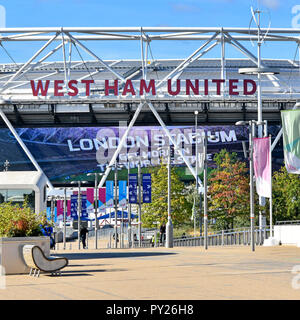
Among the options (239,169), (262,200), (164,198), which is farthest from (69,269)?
(164,198)

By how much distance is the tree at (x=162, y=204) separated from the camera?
273 feet

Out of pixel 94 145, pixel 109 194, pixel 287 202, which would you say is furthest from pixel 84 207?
pixel 94 145

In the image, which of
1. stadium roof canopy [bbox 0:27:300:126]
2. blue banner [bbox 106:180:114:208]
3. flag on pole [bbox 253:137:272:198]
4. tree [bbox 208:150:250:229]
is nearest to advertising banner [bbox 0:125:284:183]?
stadium roof canopy [bbox 0:27:300:126]

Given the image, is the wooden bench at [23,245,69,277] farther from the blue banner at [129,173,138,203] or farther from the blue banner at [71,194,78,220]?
the blue banner at [71,194,78,220]

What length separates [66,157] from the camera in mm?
108562

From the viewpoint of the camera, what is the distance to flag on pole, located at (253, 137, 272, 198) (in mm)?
41281

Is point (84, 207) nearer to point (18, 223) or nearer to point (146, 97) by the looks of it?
point (146, 97)

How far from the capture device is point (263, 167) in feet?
137

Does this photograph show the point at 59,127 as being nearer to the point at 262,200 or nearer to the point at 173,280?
the point at 262,200

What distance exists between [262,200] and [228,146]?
4297cm

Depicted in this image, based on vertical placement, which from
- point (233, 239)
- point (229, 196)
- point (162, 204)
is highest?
point (229, 196)

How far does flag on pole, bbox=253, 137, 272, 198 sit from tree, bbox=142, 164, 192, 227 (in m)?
40.6

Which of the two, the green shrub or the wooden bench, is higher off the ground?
the green shrub

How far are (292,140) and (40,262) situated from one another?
54.2ft
